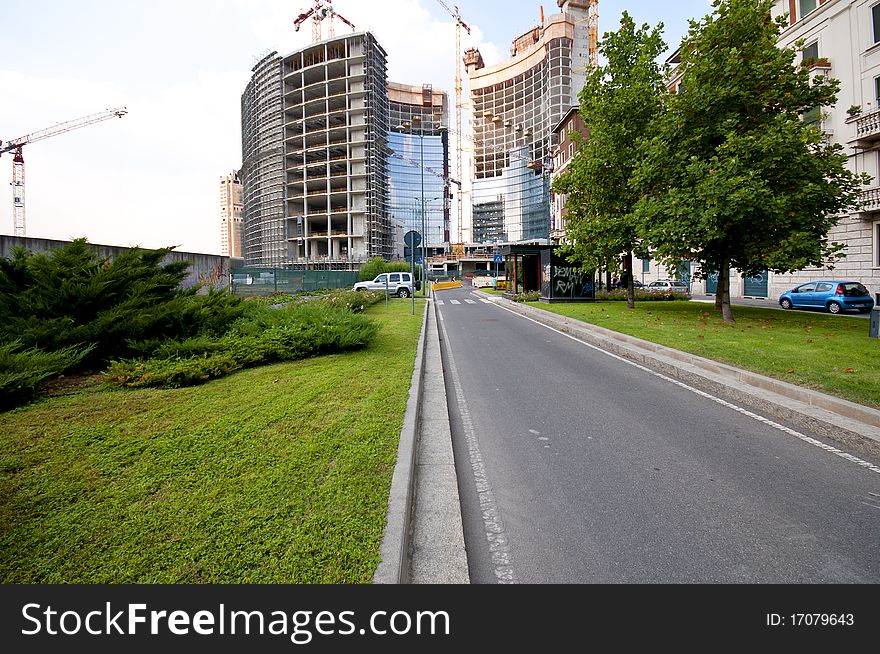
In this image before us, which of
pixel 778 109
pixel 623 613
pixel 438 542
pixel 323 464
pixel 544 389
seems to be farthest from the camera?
pixel 778 109

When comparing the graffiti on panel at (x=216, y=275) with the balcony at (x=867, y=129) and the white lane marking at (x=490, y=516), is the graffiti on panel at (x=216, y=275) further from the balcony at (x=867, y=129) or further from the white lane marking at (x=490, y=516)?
the balcony at (x=867, y=129)

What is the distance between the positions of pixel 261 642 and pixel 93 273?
762cm

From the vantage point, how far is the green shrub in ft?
17.7

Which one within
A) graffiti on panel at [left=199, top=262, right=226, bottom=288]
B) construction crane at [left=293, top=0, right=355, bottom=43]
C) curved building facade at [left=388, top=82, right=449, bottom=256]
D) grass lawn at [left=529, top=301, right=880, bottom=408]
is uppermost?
construction crane at [left=293, top=0, right=355, bottom=43]

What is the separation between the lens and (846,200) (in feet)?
44.8

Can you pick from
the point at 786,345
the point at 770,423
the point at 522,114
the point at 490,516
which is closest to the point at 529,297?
the point at 786,345

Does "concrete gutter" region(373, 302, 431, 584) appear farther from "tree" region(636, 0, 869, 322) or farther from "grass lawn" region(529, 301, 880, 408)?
"tree" region(636, 0, 869, 322)

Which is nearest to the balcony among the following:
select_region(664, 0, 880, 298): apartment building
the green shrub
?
select_region(664, 0, 880, 298): apartment building

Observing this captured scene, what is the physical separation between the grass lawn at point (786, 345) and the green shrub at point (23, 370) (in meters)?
9.76

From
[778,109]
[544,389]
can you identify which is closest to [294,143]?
[778,109]

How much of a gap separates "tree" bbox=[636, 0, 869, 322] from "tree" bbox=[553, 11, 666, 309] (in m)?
5.17

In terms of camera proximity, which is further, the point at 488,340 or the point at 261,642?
the point at 488,340

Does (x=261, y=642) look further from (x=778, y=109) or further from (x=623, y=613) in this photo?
(x=778, y=109)

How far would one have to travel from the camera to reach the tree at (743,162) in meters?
12.7
